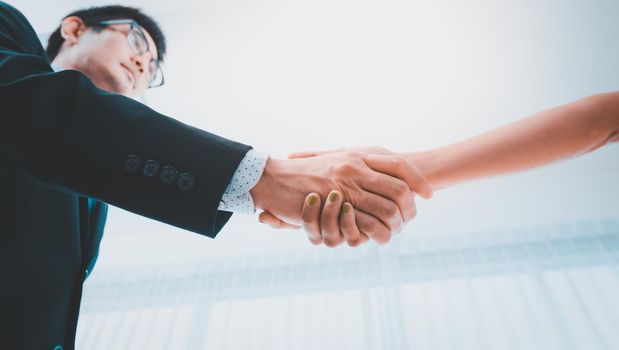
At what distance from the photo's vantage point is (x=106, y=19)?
159 cm

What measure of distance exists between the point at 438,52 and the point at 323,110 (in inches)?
31.4

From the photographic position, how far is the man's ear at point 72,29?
145cm

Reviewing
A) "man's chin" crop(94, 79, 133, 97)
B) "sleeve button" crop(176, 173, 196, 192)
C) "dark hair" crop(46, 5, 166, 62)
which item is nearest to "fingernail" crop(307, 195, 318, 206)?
"sleeve button" crop(176, 173, 196, 192)

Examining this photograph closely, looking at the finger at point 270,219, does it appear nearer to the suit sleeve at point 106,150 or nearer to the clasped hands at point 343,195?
the clasped hands at point 343,195

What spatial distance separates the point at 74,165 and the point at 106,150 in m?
0.05

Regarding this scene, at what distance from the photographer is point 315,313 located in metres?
2.58

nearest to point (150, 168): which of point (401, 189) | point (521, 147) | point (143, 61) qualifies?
point (401, 189)

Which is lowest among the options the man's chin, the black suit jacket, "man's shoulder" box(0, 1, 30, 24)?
the black suit jacket

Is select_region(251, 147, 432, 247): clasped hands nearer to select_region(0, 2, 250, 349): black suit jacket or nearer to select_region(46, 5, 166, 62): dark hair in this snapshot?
select_region(0, 2, 250, 349): black suit jacket

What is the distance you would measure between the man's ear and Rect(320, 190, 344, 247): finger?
4.28 feet

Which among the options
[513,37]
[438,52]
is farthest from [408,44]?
[513,37]

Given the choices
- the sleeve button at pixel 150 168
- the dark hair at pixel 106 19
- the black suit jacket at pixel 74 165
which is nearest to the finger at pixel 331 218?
the black suit jacket at pixel 74 165

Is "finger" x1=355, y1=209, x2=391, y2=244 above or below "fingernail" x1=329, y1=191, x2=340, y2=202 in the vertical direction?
below

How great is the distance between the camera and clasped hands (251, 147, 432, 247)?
0.87 meters
